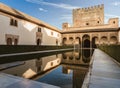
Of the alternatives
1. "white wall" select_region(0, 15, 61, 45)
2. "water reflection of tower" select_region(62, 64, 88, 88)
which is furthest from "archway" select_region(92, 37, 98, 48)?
"water reflection of tower" select_region(62, 64, 88, 88)

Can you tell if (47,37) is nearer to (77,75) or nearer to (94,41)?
(94,41)

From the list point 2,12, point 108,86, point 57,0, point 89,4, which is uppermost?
point 89,4

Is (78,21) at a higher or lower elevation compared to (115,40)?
higher

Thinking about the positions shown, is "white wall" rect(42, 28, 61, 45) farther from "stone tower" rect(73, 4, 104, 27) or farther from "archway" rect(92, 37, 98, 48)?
"stone tower" rect(73, 4, 104, 27)

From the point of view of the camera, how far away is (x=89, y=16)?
154ft

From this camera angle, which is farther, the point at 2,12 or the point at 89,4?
the point at 89,4

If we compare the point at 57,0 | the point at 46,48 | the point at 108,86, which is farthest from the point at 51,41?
the point at 108,86

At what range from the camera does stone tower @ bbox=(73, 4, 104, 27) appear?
45.8 metres

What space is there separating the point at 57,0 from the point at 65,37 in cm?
1208

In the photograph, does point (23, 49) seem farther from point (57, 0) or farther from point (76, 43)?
point (76, 43)

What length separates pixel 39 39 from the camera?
25422 mm

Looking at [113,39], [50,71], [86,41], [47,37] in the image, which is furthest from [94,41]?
[50,71]

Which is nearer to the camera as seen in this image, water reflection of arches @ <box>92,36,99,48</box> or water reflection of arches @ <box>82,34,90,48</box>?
water reflection of arches @ <box>92,36,99,48</box>

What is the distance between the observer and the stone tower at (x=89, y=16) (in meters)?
45.8
